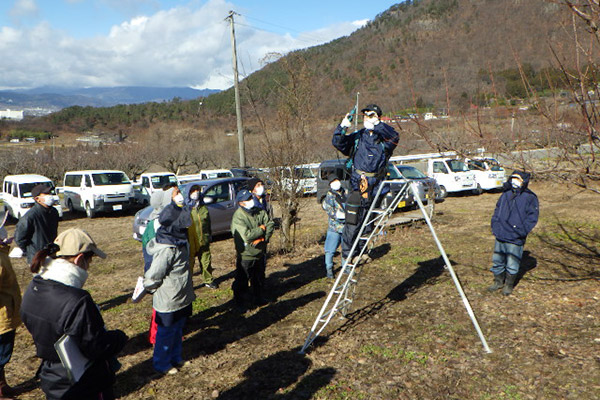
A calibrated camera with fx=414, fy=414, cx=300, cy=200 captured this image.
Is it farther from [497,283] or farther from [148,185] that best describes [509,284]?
[148,185]

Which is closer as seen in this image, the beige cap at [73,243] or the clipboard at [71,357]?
the clipboard at [71,357]

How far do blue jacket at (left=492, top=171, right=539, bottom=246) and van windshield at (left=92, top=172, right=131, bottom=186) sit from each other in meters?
15.9

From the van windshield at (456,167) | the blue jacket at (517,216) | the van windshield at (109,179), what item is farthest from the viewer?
the van windshield at (456,167)

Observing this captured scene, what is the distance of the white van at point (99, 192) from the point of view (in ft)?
55.2

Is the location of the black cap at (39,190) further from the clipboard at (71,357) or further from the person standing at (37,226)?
the clipboard at (71,357)

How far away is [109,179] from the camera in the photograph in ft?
58.4

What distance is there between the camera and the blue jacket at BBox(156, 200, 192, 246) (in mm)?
4277

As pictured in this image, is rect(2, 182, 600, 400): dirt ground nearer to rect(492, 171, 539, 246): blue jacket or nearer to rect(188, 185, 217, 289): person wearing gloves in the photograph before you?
rect(188, 185, 217, 289): person wearing gloves

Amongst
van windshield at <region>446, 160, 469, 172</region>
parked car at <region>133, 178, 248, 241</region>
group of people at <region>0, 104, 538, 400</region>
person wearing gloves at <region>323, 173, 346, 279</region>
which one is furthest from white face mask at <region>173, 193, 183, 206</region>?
van windshield at <region>446, 160, 469, 172</region>

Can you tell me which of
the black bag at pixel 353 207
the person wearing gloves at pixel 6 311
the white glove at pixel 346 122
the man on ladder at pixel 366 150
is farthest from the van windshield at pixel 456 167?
the person wearing gloves at pixel 6 311

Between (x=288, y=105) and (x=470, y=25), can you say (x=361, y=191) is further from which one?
(x=288, y=105)

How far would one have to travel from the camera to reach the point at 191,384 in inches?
172

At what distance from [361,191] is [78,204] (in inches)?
642

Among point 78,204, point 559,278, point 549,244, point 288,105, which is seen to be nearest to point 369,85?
point 288,105
